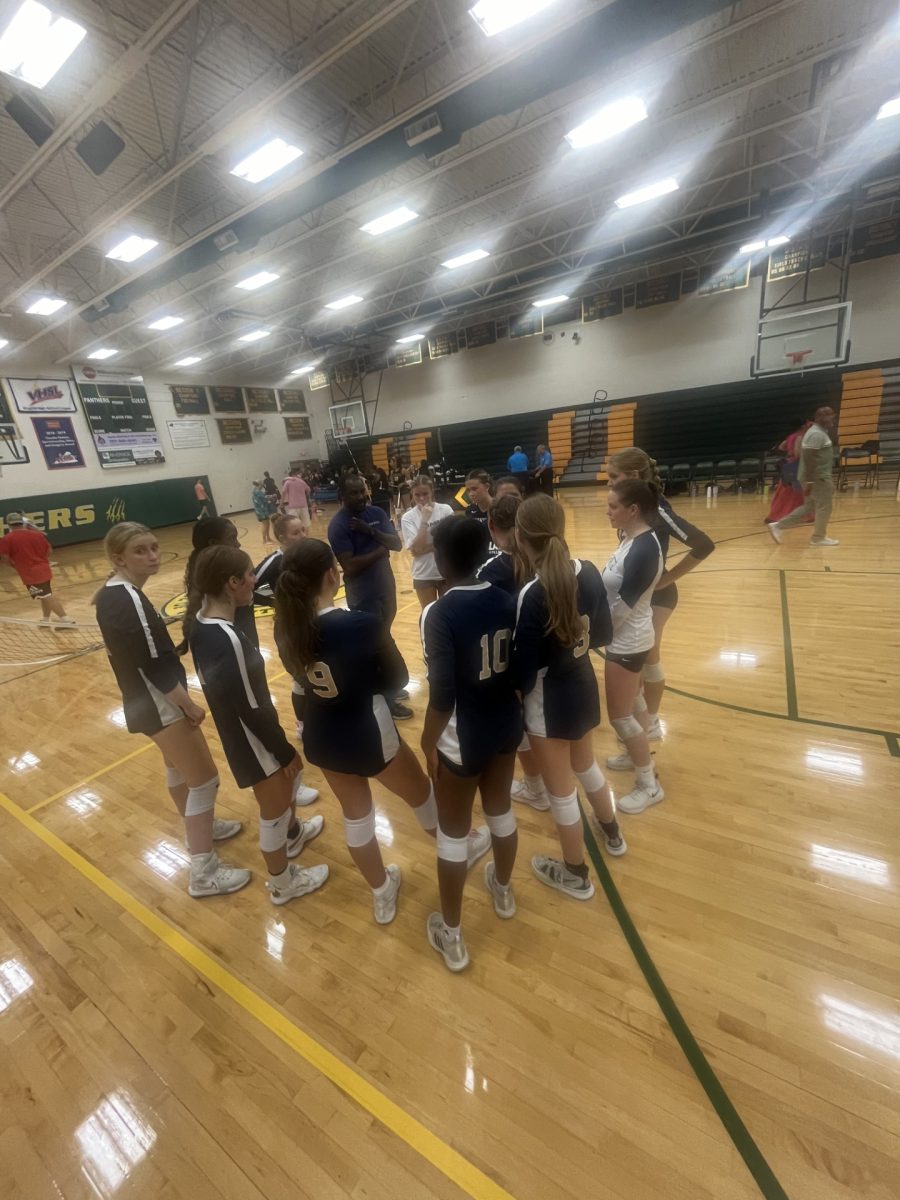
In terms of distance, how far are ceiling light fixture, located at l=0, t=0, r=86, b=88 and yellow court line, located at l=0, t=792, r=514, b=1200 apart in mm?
7368

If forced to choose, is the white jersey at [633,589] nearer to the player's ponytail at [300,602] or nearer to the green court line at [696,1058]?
the green court line at [696,1058]

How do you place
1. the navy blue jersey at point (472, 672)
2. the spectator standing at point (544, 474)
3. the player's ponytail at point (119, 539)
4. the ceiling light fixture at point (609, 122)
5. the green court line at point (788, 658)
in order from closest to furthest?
the navy blue jersey at point (472, 672) → the player's ponytail at point (119, 539) → the green court line at point (788, 658) → the ceiling light fixture at point (609, 122) → the spectator standing at point (544, 474)

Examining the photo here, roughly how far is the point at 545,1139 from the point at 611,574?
6.86 feet

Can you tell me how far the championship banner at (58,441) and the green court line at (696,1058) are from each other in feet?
62.1

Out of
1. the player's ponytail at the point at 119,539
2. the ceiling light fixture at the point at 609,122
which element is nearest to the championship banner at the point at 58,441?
the ceiling light fixture at the point at 609,122

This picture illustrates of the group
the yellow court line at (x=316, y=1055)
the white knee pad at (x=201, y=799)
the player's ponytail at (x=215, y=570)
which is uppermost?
the player's ponytail at (x=215, y=570)

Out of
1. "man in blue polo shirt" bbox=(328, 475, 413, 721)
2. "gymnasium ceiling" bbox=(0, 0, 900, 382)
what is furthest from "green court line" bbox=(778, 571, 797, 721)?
"gymnasium ceiling" bbox=(0, 0, 900, 382)

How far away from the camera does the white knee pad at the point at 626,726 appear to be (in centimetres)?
252

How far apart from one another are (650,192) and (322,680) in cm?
1196

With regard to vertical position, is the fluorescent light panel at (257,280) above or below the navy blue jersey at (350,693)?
above

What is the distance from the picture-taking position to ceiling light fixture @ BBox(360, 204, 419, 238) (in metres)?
8.72

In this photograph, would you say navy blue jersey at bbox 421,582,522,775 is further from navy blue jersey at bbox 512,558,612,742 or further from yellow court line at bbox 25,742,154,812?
yellow court line at bbox 25,742,154,812

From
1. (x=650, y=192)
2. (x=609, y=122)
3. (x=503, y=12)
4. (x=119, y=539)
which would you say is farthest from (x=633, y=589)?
(x=650, y=192)

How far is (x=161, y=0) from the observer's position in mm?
4645
